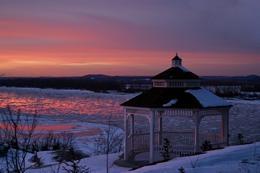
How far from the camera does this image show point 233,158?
26.7ft

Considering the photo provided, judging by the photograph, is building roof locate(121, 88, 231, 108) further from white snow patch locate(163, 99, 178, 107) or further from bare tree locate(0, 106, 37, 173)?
bare tree locate(0, 106, 37, 173)

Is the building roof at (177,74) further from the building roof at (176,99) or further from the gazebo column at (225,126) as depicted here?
the gazebo column at (225,126)

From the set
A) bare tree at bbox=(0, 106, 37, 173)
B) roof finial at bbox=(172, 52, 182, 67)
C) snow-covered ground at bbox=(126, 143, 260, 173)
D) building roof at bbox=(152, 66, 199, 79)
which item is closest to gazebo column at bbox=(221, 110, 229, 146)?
Answer: building roof at bbox=(152, 66, 199, 79)

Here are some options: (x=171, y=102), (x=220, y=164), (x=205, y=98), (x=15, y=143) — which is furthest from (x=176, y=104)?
(x=15, y=143)

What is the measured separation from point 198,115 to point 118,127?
606 inches

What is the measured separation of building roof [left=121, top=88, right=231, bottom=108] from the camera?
15219mm

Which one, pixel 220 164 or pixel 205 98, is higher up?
pixel 205 98

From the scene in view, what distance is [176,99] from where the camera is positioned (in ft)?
50.6

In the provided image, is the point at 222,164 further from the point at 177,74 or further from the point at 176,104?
the point at 177,74

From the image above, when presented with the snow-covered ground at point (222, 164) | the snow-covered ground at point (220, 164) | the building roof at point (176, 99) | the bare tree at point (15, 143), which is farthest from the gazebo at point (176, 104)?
the snow-covered ground at point (222, 164)

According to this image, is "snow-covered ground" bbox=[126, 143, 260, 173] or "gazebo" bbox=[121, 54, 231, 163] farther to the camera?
"gazebo" bbox=[121, 54, 231, 163]

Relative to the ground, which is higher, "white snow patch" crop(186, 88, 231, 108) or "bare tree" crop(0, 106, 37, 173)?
"white snow patch" crop(186, 88, 231, 108)

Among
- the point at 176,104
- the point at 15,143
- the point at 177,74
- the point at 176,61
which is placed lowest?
the point at 15,143

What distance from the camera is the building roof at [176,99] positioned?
49.9 ft
